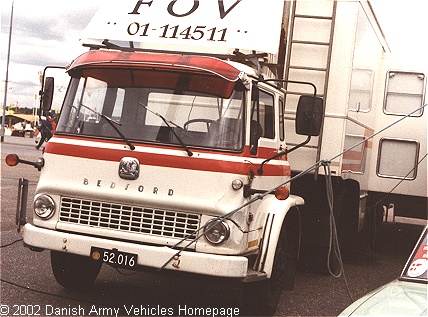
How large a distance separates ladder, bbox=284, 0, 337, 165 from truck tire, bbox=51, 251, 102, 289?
3087 mm

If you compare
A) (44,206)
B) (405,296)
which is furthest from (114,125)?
(405,296)

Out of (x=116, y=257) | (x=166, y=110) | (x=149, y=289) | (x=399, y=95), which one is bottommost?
(x=149, y=289)

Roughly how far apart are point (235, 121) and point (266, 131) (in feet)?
2.16

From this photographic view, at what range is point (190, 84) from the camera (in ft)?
22.5

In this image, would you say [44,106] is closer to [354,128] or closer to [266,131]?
[266,131]

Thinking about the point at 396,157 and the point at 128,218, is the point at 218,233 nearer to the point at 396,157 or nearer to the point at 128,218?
the point at 128,218

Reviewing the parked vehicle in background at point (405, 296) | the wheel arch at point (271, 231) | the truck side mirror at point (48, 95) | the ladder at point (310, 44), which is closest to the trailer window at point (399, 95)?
the ladder at point (310, 44)

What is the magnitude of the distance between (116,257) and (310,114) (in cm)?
213

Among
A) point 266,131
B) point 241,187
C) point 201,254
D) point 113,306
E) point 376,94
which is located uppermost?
point 376,94

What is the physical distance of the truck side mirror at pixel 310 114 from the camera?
6891mm

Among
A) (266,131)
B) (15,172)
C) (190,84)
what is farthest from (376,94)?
(15,172)

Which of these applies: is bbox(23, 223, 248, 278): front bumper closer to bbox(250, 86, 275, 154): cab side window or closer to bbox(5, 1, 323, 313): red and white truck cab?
bbox(5, 1, 323, 313): red and white truck cab

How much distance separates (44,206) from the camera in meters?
6.97

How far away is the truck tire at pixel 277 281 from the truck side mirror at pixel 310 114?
1.12 meters
